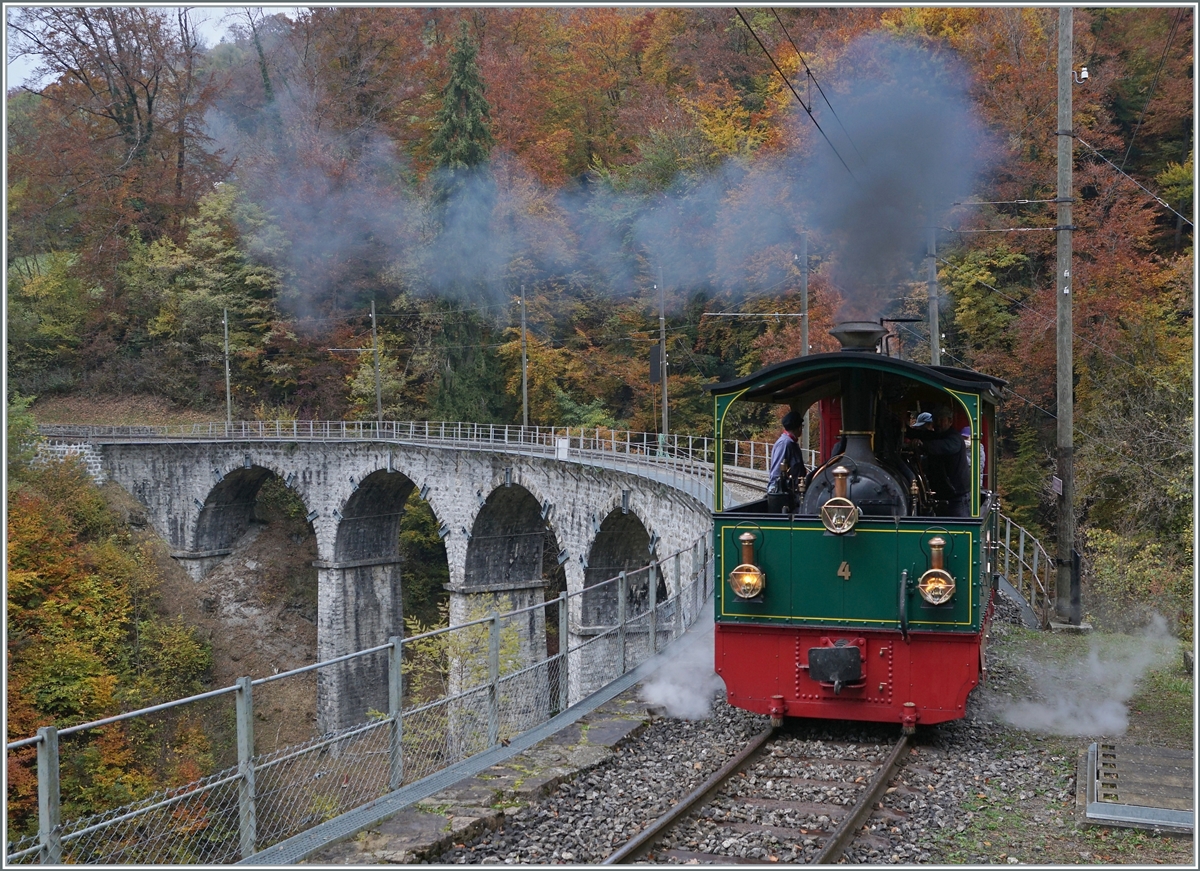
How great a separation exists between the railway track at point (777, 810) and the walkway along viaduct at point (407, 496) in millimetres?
11024

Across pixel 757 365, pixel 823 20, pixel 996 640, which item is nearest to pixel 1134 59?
pixel 823 20

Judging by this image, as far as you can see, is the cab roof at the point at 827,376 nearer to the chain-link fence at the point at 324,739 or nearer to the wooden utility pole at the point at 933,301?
the chain-link fence at the point at 324,739

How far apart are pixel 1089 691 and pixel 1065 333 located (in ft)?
17.5

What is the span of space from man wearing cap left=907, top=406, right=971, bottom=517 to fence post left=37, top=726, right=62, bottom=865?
6.87 m

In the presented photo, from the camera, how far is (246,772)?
5.93m

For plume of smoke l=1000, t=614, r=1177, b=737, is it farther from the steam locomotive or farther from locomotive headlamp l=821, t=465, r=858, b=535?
locomotive headlamp l=821, t=465, r=858, b=535

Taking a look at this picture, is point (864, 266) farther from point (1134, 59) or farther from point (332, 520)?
point (332, 520)

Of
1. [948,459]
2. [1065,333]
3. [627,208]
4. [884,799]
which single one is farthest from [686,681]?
[627,208]

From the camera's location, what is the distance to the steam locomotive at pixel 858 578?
803 centimetres

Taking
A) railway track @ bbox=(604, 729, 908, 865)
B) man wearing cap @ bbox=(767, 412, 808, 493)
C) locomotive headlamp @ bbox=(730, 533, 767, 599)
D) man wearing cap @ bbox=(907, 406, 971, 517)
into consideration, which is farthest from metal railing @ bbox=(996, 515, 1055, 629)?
railway track @ bbox=(604, 729, 908, 865)

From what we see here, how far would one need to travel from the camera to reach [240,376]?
56094mm

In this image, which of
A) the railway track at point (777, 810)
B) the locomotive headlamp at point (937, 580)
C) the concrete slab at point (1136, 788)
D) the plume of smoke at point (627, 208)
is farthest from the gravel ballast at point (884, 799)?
the plume of smoke at point (627, 208)

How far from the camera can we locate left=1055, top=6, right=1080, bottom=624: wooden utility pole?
13703mm

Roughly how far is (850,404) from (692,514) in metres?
11.6
